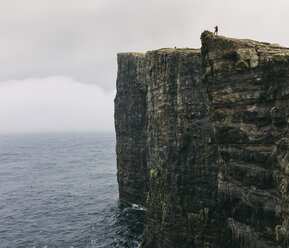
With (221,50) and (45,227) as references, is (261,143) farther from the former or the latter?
(45,227)

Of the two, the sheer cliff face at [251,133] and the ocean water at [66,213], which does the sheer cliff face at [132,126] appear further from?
the sheer cliff face at [251,133]

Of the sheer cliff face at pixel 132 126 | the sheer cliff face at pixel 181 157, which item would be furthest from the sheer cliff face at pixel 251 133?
the sheer cliff face at pixel 132 126

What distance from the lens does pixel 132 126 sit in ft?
209

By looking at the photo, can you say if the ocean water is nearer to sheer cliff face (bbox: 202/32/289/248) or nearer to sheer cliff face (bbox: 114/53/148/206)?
sheer cliff face (bbox: 114/53/148/206)

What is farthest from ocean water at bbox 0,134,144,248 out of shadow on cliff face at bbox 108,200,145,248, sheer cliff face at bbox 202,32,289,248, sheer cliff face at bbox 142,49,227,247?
sheer cliff face at bbox 202,32,289,248

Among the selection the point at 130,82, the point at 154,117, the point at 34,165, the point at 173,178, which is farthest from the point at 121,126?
the point at 34,165

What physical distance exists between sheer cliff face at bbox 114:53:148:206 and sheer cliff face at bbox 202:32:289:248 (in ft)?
138

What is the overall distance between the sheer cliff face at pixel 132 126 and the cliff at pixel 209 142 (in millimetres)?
233

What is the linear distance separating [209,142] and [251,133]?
1568 cm

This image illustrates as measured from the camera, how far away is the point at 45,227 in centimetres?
5800

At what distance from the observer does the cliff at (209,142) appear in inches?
655

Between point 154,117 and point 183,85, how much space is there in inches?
322

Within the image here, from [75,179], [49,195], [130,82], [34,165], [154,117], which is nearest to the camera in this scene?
[154,117]

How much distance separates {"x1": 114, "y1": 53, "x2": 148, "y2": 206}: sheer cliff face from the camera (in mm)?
61656
